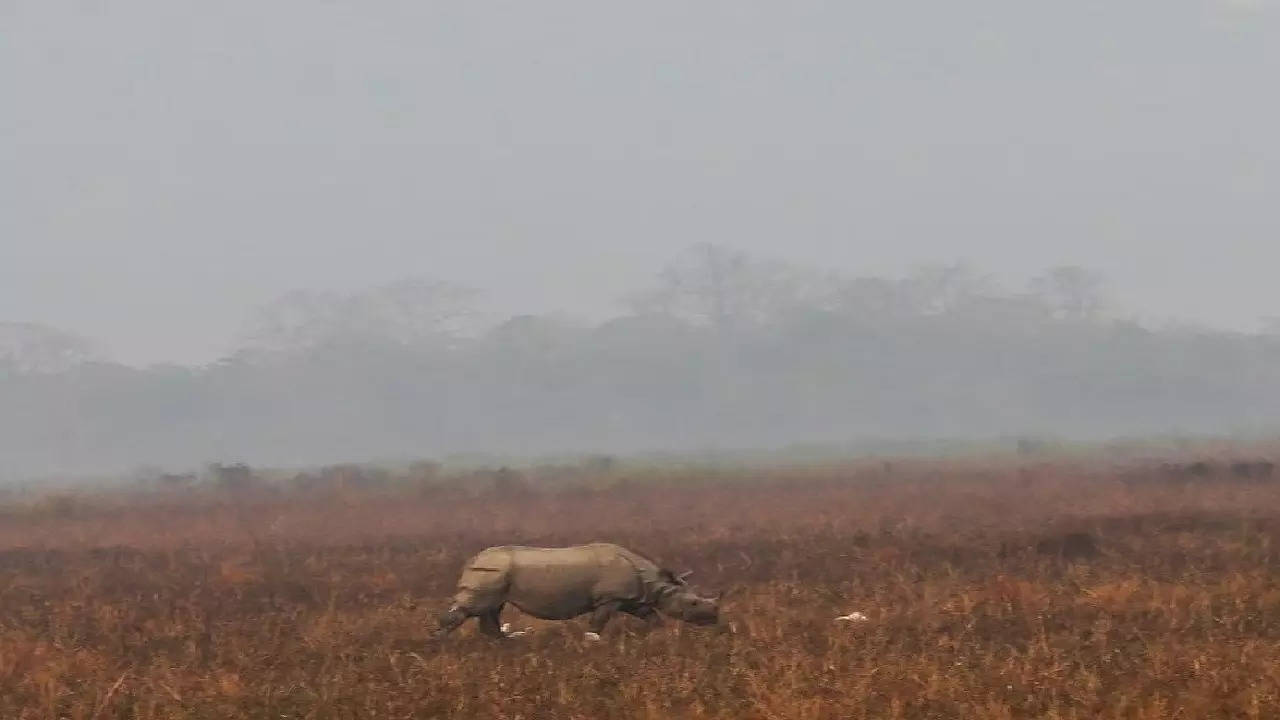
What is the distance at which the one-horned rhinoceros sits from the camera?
41.1ft

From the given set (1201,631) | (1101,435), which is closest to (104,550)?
(1201,631)

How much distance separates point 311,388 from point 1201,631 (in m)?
120

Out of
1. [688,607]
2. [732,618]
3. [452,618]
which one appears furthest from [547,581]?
[732,618]

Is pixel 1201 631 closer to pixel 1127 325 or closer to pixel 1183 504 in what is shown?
pixel 1183 504

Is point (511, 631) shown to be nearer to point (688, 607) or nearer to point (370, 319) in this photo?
point (688, 607)

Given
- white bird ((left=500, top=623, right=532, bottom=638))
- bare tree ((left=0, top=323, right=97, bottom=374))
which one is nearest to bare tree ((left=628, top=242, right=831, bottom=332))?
bare tree ((left=0, top=323, right=97, bottom=374))

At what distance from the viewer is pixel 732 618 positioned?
1332cm

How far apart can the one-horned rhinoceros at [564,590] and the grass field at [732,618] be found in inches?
9.7

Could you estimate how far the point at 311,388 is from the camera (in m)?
125

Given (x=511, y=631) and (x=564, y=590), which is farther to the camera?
(x=511, y=631)

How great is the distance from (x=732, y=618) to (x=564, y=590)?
188 cm

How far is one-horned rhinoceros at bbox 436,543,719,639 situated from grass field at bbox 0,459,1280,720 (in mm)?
246

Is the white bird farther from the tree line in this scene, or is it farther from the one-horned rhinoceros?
the tree line

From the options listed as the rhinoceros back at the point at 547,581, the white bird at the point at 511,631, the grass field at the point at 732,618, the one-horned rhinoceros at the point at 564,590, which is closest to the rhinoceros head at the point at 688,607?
the one-horned rhinoceros at the point at 564,590
